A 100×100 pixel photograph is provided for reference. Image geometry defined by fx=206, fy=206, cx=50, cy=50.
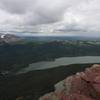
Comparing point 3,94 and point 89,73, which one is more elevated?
point 89,73

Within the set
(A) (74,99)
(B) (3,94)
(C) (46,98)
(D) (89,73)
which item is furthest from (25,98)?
(A) (74,99)

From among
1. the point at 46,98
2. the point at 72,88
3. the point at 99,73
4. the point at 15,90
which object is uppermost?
the point at 99,73

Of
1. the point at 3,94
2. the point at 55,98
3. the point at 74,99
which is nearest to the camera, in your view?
the point at 74,99

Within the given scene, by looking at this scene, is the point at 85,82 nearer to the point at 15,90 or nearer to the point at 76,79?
the point at 76,79

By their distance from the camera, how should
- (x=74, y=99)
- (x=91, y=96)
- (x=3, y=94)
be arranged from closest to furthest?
(x=74, y=99) < (x=91, y=96) < (x=3, y=94)

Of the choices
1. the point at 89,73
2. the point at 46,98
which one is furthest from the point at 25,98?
the point at 89,73

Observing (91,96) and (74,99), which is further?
(91,96)

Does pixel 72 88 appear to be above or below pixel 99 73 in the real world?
below

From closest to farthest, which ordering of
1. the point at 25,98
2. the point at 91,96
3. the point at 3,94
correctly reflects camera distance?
the point at 91,96, the point at 25,98, the point at 3,94

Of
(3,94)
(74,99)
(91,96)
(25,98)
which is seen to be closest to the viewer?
(74,99)
